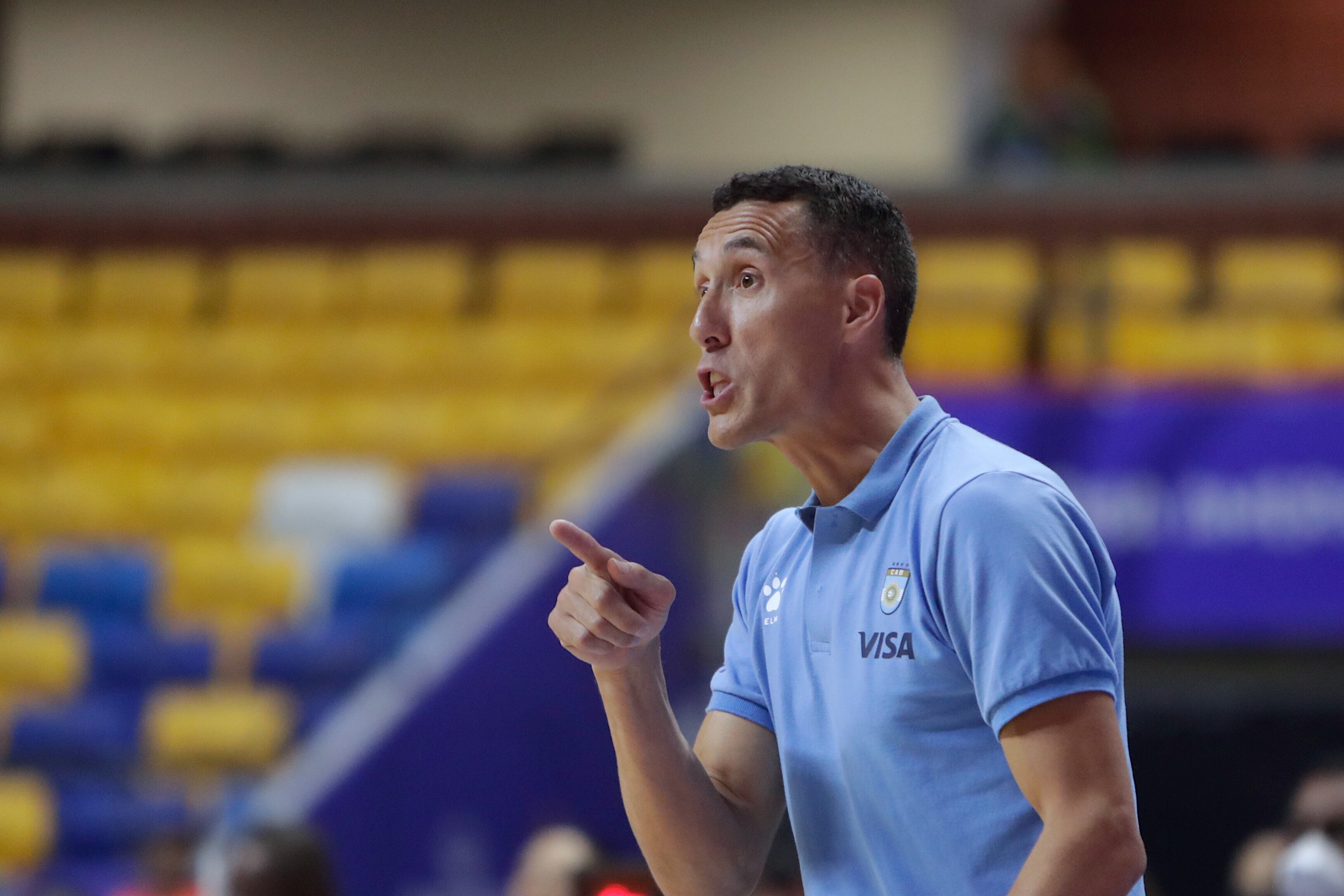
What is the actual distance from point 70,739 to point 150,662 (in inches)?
24.3

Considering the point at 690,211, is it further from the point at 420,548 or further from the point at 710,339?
the point at 710,339

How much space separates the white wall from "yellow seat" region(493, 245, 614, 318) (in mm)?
1920

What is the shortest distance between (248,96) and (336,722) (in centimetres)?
721

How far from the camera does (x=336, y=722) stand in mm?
7348

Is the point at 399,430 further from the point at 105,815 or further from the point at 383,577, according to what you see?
the point at 105,815

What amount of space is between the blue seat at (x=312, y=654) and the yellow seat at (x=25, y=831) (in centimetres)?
125

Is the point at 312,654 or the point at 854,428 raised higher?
the point at 854,428

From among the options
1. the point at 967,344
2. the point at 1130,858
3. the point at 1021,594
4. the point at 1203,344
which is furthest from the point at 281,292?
the point at 1130,858

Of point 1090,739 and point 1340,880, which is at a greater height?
point 1090,739

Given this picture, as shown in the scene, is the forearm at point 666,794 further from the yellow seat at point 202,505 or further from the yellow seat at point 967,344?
the yellow seat at point 202,505

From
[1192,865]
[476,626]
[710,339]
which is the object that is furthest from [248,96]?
[710,339]

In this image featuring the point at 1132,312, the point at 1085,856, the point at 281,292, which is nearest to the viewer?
the point at 1085,856

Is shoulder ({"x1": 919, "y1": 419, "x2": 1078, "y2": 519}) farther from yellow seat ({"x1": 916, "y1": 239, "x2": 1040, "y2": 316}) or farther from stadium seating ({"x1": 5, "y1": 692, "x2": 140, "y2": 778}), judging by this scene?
yellow seat ({"x1": 916, "y1": 239, "x2": 1040, "y2": 316})

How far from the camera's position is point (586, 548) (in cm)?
194
